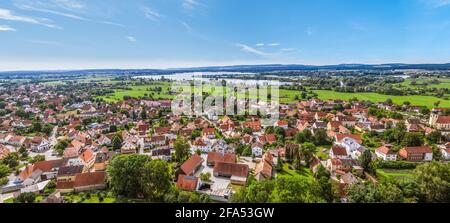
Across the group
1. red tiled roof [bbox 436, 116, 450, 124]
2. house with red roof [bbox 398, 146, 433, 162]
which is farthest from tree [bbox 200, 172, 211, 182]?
red tiled roof [bbox 436, 116, 450, 124]

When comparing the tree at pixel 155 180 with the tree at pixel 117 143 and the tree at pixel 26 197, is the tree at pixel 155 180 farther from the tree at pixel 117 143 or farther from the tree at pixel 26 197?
the tree at pixel 117 143

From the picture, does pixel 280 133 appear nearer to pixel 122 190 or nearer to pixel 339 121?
pixel 339 121

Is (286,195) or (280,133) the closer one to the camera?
(286,195)

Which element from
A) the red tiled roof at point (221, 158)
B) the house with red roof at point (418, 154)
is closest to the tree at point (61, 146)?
the red tiled roof at point (221, 158)

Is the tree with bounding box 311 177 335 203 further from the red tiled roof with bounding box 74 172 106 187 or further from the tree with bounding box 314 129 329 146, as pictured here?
the tree with bounding box 314 129 329 146

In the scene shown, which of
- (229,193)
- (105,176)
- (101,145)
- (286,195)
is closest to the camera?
(286,195)
